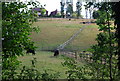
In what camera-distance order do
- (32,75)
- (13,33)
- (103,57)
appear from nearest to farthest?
1. (32,75)
2. (103,57)
3. (13,33)

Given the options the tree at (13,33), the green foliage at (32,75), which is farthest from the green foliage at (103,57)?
the tree at (13,33)

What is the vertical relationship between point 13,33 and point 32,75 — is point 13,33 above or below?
above

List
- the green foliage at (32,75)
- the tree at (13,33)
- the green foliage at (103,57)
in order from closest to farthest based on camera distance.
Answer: the green foliage at (32,75) < the green foliage at (103,57) < the tree at (13,33)

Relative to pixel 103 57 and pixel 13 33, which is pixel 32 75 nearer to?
pixel 13 33

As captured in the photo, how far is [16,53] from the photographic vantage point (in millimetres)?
5559

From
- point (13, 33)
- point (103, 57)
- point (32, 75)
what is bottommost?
point (32, 75)

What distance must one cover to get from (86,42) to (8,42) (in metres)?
37.9

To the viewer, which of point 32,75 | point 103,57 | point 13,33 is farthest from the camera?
point 13,33

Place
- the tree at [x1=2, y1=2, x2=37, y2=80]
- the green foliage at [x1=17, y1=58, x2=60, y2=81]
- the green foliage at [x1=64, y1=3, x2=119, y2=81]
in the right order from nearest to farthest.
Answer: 1. the green foliage at [x1=17, y1=58, x2=60, y2=81]
2. the green foliage at [x1=64, y1=3, x2=119, y2=81]
3. the tree at [x1=2, y1=2, x2=37, y2=80]

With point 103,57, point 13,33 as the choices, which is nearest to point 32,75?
point 13,33

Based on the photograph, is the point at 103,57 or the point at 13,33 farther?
the point at 13,33

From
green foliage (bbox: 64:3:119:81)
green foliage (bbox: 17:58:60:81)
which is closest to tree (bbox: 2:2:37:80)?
green foliage (bbox: 17:58:60:81)

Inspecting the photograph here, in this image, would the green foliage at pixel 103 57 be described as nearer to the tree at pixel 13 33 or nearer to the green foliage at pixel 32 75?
the green foliage at pixel 32 75

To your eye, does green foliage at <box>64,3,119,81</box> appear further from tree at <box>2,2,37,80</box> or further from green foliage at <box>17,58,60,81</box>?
tree at <box>2,2,37,80</box>
